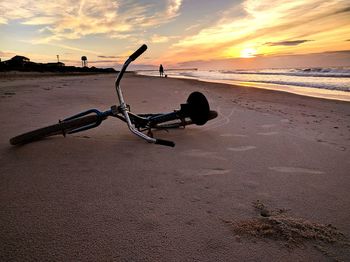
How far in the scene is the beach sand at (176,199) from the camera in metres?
1.58

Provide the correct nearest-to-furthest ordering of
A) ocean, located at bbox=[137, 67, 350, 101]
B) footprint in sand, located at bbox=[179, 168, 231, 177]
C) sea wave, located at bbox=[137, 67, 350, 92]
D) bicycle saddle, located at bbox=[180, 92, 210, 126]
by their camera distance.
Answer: footprint in sand, located at bbox=[179, 168, 231, 177]
bicycle saddle, located at bbox=[180, 92, 210, 126]
ocean, located at bbox=[137, 67, 350, 101]
sea wave, located at bbox=[137, 67, 350, 92]

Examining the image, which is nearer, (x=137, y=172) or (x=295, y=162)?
(x=137, y=172)

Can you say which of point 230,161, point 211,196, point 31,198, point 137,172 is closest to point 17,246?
point 31,198

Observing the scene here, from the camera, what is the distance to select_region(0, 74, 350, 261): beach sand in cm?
158

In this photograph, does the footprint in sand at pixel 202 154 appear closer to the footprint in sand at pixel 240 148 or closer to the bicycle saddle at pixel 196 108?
the footprint in sand at pixel 240 148

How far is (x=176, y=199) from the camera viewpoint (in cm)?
215

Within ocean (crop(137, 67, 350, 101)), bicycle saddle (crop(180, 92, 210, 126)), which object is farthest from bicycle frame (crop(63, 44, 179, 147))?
ocean (crop(137, 67, 350, 101))

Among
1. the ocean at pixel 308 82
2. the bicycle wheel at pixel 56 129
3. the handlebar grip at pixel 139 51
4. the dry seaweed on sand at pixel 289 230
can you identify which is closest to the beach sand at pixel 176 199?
the dry seaweed on sand at pixel 289 230

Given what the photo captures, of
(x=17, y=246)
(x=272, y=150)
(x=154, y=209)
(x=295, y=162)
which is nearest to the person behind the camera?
(x=17, y=246)

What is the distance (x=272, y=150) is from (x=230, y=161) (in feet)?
2.71

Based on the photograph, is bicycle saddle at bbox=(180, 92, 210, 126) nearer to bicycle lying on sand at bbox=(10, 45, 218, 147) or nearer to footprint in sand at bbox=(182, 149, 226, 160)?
bicycle lying on sand at bbox=(10, 45, 218, 147)

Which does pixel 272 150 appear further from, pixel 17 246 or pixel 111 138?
pixel 17 246

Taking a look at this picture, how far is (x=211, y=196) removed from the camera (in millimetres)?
2217

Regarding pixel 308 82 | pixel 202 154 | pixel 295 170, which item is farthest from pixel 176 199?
pixel 308 82
